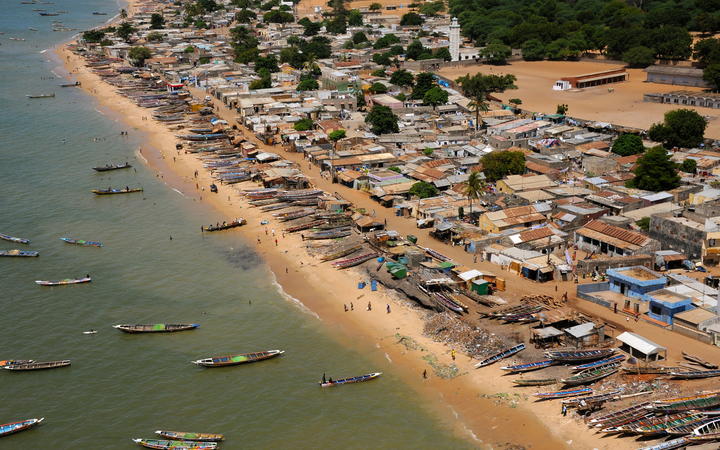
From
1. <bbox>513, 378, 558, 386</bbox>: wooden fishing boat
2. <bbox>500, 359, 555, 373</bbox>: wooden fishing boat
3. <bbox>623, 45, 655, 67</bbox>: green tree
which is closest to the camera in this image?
<bbox>513, 378, 558, 386</bbox>: wooden fishing boat

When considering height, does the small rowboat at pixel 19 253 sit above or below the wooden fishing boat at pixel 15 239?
below

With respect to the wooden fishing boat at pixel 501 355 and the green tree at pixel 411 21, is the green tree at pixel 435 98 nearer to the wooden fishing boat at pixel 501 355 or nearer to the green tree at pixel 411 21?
the wooden fishing boat at pixel 501 355

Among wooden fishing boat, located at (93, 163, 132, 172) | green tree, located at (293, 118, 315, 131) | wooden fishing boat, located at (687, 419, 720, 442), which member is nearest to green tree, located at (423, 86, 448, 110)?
green tree, located at (293, 118, 315, 131)

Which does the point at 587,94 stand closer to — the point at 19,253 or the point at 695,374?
the point at 695,374

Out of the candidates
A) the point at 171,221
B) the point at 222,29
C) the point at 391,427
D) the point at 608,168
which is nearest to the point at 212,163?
the point at 171,221

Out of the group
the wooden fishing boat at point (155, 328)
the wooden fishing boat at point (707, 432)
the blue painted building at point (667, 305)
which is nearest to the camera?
the wooden fishing boat at point (707, 432)

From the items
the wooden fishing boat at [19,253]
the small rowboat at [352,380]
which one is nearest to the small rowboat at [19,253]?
the wooden fishing boat at [19,253]

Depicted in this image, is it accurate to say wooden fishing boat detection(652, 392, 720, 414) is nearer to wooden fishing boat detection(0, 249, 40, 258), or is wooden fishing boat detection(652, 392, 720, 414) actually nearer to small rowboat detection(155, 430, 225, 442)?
small rowboat detection(155, 430, 225, 442)
